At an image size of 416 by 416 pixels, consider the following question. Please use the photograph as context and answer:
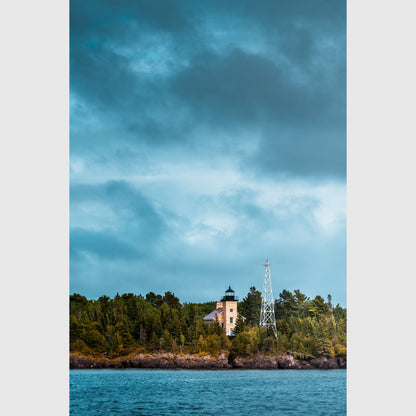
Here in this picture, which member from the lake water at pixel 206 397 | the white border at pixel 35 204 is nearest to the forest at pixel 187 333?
the lake water at pixel 206 397

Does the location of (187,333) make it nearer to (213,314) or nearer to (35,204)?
(213,314)

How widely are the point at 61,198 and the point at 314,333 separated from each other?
20.3 m

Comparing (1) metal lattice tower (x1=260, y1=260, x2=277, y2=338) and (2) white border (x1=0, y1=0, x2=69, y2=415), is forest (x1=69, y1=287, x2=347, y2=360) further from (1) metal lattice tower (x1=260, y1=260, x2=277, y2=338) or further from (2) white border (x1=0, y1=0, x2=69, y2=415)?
(2) white border (x1=0, y1=0, x2=69, y2=415)

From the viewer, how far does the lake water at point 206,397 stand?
35.1 feet

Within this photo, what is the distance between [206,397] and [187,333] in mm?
12683

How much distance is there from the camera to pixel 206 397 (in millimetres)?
12812

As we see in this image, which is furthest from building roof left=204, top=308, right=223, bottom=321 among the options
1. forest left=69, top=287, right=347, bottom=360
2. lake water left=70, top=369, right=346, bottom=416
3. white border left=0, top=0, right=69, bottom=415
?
white border left=0, top=0, right=69, bottom=415

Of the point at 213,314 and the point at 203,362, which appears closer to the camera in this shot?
the point at 203,362

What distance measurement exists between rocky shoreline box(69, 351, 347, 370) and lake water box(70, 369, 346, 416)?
714cm

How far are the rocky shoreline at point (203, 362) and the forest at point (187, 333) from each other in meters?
0.27

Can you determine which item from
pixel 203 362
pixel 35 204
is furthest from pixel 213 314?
pixel 35 204

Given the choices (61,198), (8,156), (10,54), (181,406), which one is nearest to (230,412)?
(181,406)

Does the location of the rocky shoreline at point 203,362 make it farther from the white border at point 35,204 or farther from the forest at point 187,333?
the white border at point 35,204

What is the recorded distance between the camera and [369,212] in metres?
7.13
